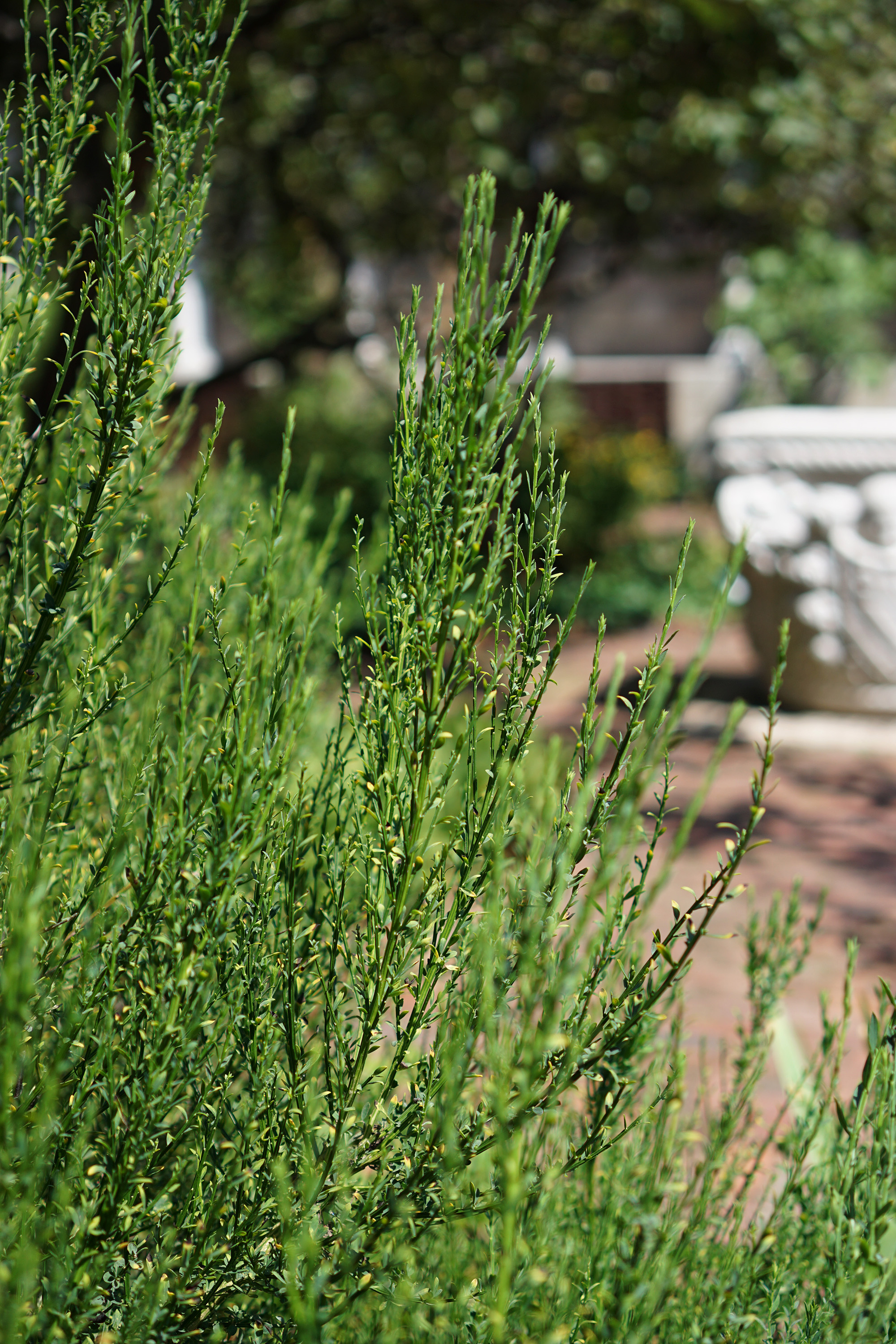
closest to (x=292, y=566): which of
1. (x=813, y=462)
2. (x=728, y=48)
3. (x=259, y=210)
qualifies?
(x=728, y=48)

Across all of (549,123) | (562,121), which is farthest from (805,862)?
(549,123)

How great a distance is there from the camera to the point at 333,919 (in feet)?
4.32

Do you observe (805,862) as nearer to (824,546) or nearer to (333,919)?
(824,546)

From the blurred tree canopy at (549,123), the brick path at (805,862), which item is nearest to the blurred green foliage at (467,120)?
the blurred tree canopy at (549,123)

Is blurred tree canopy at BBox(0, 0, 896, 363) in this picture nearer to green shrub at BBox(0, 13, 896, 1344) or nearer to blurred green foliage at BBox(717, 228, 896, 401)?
green shrub at BBox(0, 13, 896, 1344)

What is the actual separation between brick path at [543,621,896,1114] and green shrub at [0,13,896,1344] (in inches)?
52.4

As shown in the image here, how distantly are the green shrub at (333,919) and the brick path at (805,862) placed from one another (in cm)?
133

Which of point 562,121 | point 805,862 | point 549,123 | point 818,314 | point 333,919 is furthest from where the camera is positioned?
point 818,314

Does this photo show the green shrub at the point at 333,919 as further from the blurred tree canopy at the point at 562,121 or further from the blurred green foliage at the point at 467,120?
the blurred tree canopy at the point at 562,121

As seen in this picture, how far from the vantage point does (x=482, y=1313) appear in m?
1.21

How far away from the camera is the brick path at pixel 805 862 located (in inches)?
140

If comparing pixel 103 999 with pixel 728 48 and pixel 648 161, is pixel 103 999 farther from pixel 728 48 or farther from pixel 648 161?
pixel 648 161

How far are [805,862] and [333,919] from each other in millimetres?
3770

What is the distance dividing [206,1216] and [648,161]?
851 cm
